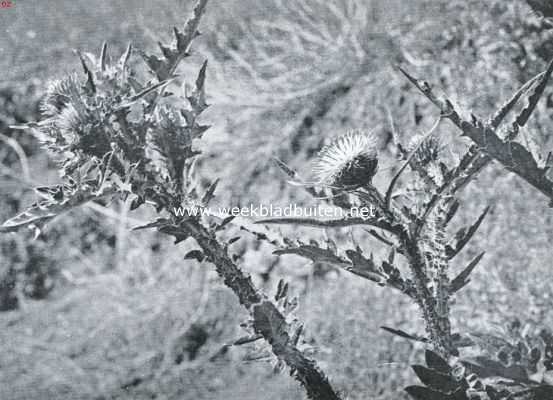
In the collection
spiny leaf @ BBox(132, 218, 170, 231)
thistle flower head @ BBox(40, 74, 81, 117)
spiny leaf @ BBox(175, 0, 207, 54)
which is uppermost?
spiny leaf @ BBox(175, 0, 207, 54)

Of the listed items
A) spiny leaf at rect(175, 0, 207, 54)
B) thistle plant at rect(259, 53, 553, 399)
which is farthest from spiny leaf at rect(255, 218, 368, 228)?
spiny leaf at rect(175, 0, 207, 54)

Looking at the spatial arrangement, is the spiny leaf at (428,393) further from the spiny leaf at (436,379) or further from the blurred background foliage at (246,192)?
the blurred background foliage at (246,192)

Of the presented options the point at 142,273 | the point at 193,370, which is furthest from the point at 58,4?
the point at 193,370

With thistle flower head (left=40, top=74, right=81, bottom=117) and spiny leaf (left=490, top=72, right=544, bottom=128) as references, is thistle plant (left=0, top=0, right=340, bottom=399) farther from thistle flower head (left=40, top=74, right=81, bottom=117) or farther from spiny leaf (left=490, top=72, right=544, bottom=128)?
spiny leaf (left=490, top=72, right=544, bottom=128)

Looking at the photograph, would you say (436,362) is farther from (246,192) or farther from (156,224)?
(246,192)

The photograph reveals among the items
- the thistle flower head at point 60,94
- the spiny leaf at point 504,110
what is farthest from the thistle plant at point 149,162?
the spiny leaf at point 504,110
